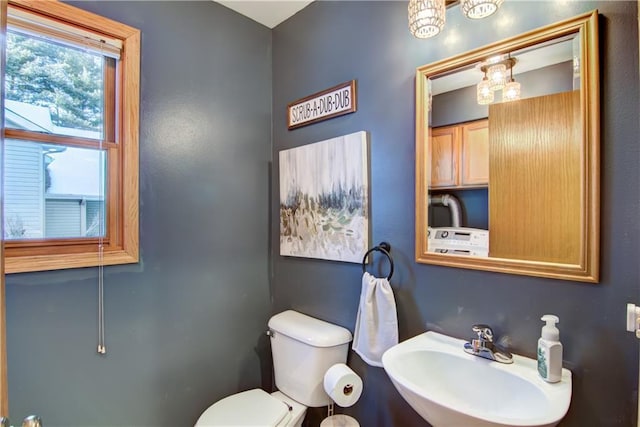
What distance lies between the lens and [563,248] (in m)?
0.96

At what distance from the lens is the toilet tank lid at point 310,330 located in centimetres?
144

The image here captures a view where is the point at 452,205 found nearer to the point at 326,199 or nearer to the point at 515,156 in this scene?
the point at 515,156

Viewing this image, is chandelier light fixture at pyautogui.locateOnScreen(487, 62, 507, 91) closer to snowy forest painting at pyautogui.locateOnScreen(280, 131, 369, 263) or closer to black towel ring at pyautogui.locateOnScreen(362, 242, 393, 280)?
snowy forest painting at pyautogui.locateOnScreen(280, 131, 369, 263)

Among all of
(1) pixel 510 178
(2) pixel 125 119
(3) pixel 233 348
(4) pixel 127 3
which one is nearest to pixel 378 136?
(1) pixel 510 178

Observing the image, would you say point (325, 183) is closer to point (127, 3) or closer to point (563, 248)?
point (563, 248)

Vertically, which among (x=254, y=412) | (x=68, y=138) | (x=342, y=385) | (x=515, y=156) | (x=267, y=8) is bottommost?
(x=254, y=412)

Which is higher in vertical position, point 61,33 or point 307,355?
point 61,33

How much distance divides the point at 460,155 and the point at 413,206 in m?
0.26

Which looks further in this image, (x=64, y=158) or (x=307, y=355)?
(x=307, y=355)

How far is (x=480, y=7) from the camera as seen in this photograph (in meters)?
0.96

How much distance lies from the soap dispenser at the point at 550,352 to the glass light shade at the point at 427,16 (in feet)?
3.15

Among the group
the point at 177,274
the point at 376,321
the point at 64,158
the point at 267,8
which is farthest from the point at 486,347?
the point at 267,8

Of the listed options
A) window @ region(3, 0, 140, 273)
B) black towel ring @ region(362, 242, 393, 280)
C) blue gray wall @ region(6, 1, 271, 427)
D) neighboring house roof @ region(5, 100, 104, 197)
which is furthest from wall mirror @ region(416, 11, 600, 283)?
neighboring house roof @ region(5, 100, 104, 197)

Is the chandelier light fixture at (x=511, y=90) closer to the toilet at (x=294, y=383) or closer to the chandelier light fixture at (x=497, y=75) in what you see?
the chandelier light fixture at (x=497, y=75)
